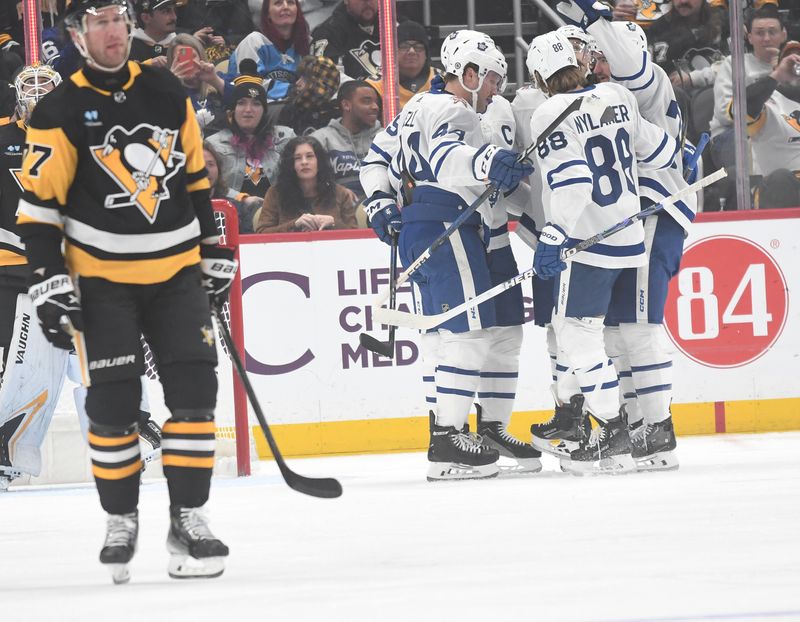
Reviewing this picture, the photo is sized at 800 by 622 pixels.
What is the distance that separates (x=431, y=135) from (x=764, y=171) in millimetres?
2172

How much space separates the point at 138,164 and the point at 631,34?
93.3 inches

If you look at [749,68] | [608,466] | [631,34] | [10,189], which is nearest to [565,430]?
[608,466]

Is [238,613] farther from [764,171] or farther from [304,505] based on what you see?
[764,171]

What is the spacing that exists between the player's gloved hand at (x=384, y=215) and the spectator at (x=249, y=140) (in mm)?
1281

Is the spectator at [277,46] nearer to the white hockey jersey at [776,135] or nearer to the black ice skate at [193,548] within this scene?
the white hockey jersey at [776,135]

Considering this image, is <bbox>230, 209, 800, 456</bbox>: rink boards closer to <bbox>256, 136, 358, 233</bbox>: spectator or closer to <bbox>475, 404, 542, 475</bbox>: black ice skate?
<bbox>256, 136, 358, 233</bbox>: spectator

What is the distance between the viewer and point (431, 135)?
4480mm

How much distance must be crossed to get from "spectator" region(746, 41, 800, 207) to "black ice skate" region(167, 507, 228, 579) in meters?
3.88

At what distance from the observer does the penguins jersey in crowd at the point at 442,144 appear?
4.41m

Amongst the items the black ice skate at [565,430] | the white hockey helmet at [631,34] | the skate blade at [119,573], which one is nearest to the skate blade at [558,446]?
the black ice skate at [565,430]

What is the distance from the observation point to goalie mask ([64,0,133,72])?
107 inches

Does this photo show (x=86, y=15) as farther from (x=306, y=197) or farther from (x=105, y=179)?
(x=306, y=197)

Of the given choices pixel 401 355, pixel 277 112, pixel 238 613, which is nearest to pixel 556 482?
pixel 401 355

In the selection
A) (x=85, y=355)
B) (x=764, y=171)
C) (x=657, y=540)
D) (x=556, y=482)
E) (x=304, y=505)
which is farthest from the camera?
(x=764, y=171)
